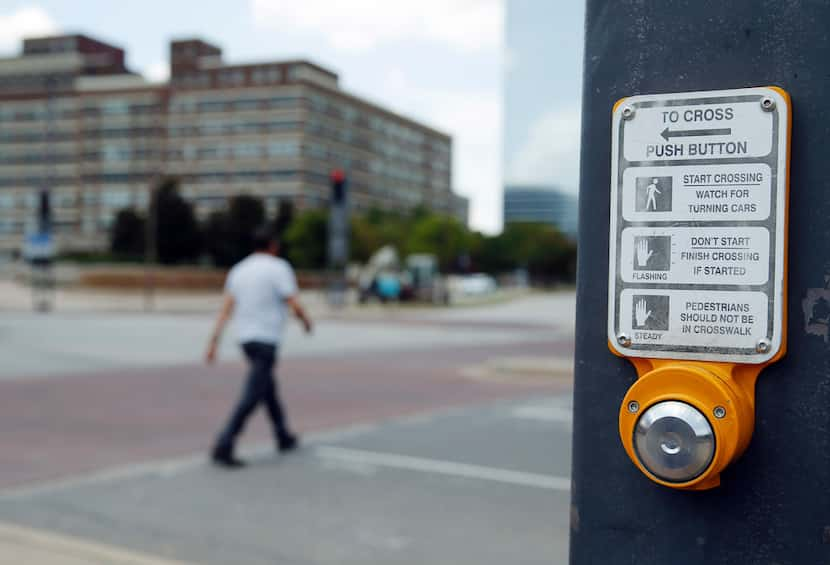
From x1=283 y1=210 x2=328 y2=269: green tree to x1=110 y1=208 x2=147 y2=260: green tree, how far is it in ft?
58.8

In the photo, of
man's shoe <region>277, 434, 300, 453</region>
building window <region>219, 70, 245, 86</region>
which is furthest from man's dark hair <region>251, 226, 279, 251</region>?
building window <region>219, 70, 245, 86</region>

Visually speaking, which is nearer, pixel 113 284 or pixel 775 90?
pixel 775 90

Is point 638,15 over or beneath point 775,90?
over

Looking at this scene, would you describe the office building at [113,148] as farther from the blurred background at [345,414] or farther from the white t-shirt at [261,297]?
the white t-shirt at [261,297]

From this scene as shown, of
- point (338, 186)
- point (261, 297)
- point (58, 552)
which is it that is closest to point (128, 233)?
point (338, 186)

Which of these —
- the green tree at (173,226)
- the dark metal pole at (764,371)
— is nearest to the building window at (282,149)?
the green tree at (173,226)

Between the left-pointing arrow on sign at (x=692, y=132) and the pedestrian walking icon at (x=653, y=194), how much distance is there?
0.07 metres

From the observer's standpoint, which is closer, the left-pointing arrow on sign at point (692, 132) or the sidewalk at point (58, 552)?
the left-pointing arrow on sign at point (692, 132)

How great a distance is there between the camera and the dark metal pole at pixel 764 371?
1.37 meters

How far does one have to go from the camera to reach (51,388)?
11.8 meters

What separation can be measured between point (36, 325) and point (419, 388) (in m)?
16.5

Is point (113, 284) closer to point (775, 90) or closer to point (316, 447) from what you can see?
point (316, 447)

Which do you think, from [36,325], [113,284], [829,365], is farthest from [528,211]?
[113,284]

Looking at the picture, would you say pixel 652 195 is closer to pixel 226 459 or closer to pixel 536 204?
pixel 536 204
